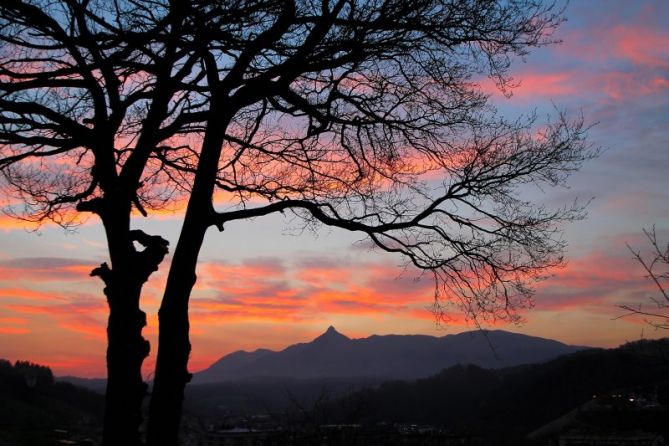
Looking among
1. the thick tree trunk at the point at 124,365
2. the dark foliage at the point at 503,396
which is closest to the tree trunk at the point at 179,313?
the thick tree trunk at the point at 124,365

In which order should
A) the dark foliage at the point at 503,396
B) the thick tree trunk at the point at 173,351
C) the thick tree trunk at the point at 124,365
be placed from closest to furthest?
the thick tree trunk at the point at 173,351
the thick tree trunk at the point at 124,365
the dark foliage at the point at 503,396

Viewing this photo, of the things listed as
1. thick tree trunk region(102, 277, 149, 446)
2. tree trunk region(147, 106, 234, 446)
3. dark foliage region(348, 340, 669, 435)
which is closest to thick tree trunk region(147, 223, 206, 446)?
tree trunk region(147, 106, 234, 446)

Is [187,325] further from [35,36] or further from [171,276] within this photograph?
[35,36]

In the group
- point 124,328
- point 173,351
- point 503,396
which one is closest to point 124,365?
point 124,328

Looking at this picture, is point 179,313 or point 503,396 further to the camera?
point 503,396

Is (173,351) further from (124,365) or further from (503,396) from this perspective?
(503,396)

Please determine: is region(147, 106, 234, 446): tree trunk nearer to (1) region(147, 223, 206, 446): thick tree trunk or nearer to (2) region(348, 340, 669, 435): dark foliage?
(1) region(147, 223, 206, 446): thick tree trunk

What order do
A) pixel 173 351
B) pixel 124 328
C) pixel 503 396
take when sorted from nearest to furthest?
1. pixel 173 351
2. pixel 124 328
3. pixel 503 396

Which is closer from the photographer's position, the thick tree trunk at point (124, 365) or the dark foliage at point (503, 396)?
the thick tree trunk at point (124, 365)

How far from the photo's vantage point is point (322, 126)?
6852 mm

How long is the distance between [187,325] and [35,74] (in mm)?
2334

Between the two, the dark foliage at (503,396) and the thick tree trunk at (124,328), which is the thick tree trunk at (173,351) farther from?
the dark foliage at (503,396)

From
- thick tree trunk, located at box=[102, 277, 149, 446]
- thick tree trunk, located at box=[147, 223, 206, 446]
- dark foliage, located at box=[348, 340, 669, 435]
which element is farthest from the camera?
dark foliage, located at box=[348, 340, 669, 435]

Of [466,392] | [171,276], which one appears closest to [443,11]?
[171,276]
